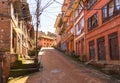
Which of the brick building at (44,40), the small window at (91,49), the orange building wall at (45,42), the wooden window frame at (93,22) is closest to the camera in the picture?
the wooden window frame at (93,22)

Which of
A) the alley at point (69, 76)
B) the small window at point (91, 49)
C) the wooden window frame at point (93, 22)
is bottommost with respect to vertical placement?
the alley at point (69, 76)

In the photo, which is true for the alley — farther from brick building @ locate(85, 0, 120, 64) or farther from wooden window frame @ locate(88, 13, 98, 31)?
wooden window frame @ locate(88, 13, 98, 31)

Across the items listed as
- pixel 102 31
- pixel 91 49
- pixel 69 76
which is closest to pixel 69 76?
pixel 69 76

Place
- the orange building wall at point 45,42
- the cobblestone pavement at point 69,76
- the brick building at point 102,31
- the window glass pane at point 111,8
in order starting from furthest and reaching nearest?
the orange building wall at point 45,42
the window glass pane at point 111,8
the brick building at point 102,31
the cobblestone pavement at point 69,76

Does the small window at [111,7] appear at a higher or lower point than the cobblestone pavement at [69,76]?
higher

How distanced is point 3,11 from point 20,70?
5662 mm

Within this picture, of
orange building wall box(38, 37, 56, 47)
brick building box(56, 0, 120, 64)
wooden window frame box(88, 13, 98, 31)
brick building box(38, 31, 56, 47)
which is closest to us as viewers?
brick building box(56, 0, 120, 64)

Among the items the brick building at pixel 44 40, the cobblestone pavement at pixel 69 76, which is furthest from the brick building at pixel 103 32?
the brick building at pixel 44 40

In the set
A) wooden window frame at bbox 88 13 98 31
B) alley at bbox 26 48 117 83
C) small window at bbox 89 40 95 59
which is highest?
wooden window frame at bbox 88 13 98 31

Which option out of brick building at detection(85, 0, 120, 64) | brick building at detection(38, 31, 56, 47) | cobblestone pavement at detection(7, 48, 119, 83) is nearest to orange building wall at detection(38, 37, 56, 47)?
brick building at detection(38, 31, 56, 47)

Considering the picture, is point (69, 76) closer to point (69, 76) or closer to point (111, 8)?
point (69, 76)

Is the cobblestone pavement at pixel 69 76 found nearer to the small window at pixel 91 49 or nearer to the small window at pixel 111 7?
the small window at pixel 91 49

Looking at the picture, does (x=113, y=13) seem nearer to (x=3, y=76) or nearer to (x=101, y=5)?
(x=101, y=5)

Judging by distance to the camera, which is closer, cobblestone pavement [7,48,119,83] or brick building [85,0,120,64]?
cobblestone pavement [7,48,119,83]
